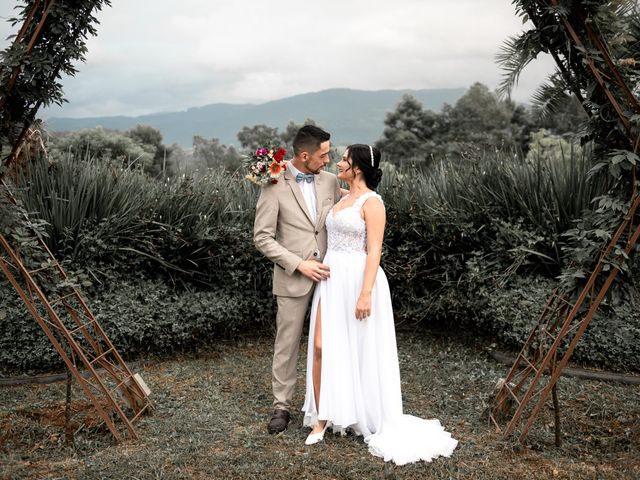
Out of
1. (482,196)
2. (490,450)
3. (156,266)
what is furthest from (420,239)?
(490,450)

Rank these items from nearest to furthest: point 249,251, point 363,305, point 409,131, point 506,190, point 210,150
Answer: point 363,305 → point 506,190 → point 249,251 → point 409,131 → point 210,150

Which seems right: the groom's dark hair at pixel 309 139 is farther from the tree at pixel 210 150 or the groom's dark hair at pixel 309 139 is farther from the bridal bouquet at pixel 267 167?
the tree at pixel 210 150

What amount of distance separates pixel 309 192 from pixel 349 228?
0.48 m

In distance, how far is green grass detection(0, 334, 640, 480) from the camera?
3.89 meters

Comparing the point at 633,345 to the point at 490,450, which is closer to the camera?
the point at 490,450

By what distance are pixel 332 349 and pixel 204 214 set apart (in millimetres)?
3407

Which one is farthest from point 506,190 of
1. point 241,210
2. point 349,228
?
point 349,228

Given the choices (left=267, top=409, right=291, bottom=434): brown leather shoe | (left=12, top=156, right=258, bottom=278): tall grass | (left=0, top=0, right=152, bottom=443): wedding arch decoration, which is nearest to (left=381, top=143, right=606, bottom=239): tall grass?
(left=12, top=156, right=258, bottom=278): tall grass

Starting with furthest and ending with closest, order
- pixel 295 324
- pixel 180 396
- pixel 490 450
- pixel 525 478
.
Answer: pixel 180 396, pixel 295 324, pixel 490 450, pixel 525 478

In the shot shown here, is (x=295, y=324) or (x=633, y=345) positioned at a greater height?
(x=295, y=324)

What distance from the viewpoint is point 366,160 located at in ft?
14.5

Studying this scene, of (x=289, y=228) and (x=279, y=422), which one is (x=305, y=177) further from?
(x=279, y=422)

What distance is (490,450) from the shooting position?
422cm

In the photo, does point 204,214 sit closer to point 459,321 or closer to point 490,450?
point 459,321
